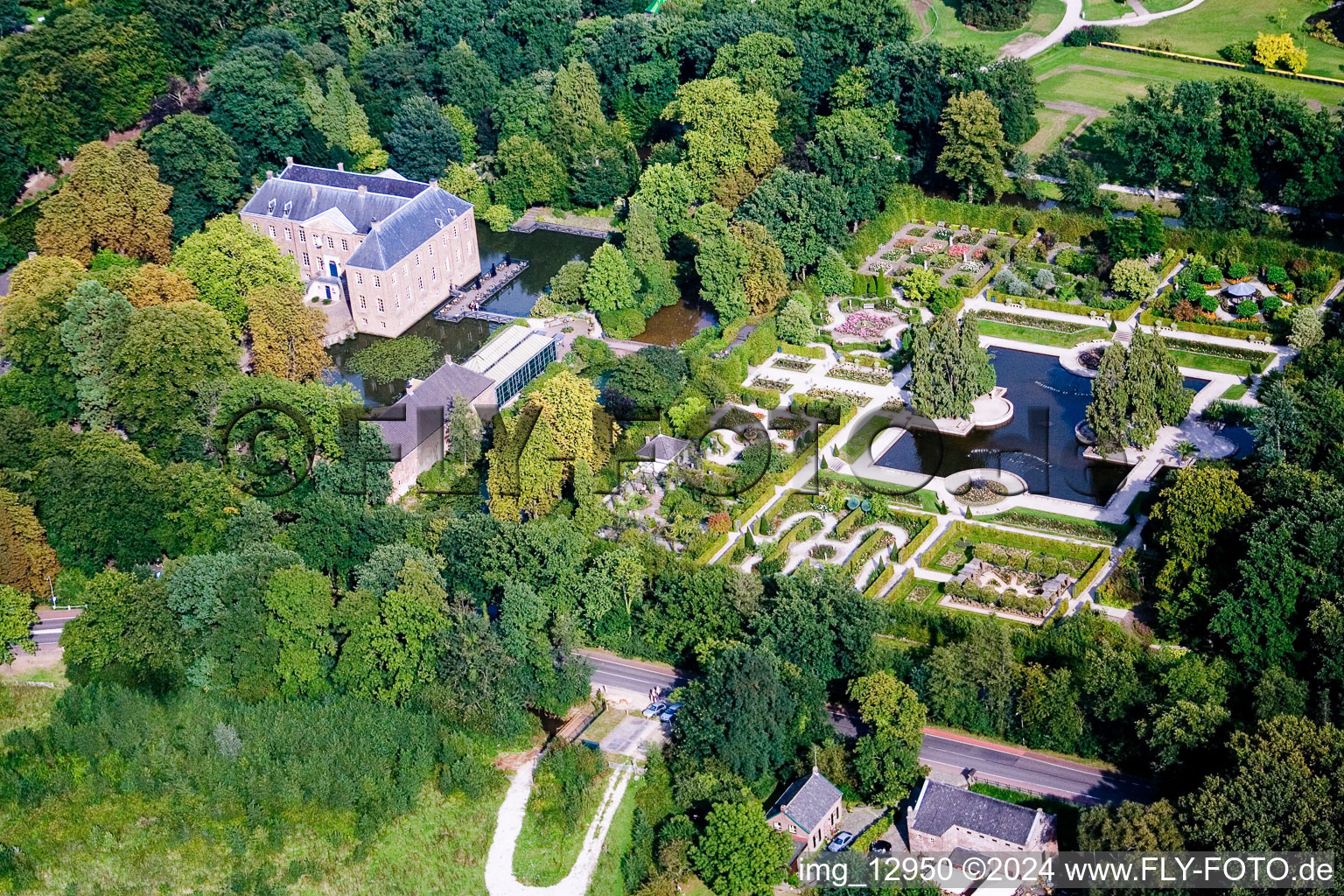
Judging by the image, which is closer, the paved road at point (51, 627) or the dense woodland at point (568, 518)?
the dense woodland at point (568, 518)

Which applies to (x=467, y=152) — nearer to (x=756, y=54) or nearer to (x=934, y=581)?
(x=756, y=54)

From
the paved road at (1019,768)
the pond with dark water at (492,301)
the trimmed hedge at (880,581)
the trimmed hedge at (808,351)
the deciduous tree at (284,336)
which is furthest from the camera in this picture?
the pond with dark water at (492,301)

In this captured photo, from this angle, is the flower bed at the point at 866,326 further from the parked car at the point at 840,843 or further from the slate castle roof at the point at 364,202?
the parked car at the point at 840,843

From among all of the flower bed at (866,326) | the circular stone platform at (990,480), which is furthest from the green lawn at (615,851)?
the flower bed at (866,326)

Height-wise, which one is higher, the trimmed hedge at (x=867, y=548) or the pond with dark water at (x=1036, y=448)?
the trimmed hedge at (x=867, y=548)

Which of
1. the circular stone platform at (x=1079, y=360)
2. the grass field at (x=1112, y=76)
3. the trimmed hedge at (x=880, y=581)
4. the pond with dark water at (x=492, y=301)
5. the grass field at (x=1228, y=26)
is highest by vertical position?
the grass field at (x=1228, y=26)

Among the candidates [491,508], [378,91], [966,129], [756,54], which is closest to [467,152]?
[378,91]

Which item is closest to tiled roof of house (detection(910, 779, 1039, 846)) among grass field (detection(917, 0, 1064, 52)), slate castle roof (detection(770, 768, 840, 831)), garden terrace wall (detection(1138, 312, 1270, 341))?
slate castle roof (detection(770, 768, 840, 831))
